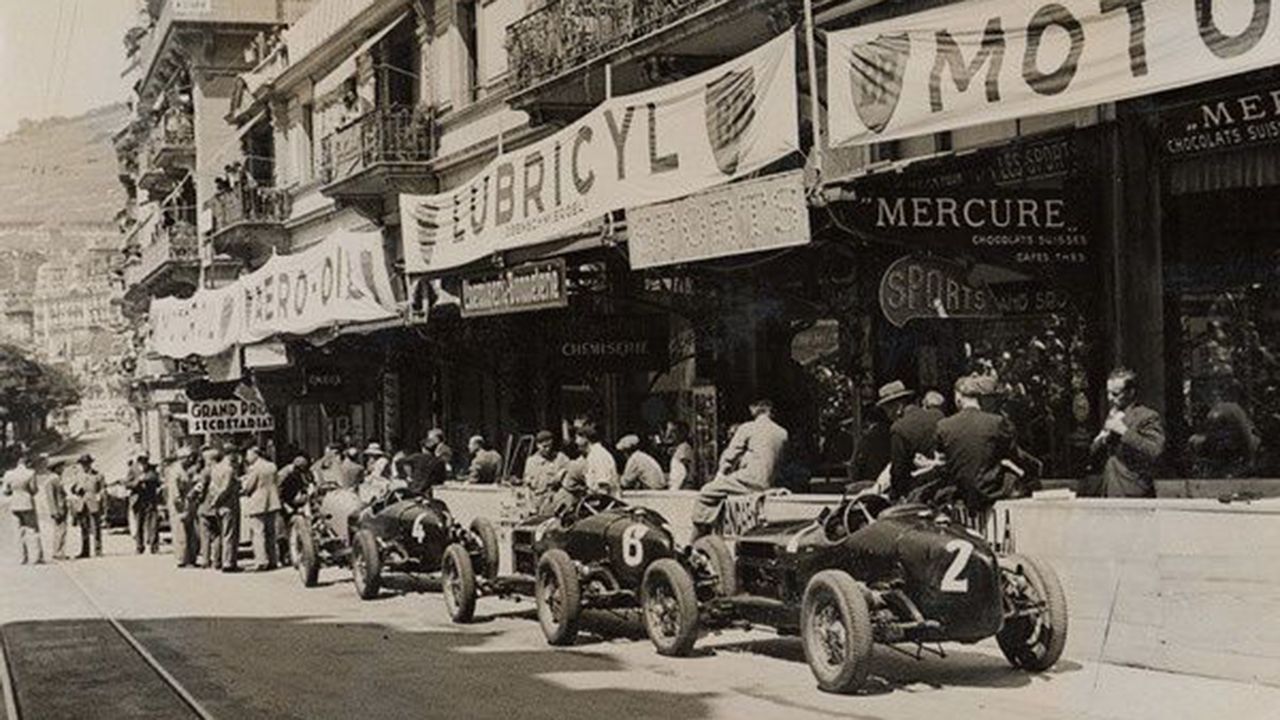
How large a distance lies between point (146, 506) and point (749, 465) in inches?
694

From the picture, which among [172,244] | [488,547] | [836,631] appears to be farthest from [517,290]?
[172,244]

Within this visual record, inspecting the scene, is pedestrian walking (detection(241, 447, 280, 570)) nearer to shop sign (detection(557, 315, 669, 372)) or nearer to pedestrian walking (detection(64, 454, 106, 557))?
shop sign (detection(557, 315, 669, 372))

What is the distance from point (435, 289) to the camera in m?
22.4

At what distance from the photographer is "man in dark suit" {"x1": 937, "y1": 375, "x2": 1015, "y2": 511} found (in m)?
10.6

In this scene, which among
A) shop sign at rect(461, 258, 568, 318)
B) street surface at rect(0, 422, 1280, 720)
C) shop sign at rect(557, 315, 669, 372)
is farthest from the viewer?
shop sign at rect(557, 315, 669, 372)

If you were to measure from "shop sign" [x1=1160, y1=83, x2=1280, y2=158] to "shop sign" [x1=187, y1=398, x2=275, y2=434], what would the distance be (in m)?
20.8

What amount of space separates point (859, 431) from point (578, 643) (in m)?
5.65

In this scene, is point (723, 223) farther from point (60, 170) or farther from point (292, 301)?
point (60, 170)

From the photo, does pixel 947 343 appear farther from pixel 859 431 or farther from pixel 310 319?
pixel 310 319

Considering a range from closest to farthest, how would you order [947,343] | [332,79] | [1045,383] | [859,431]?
[1045,383], [947,343], [859,431], [332,79]

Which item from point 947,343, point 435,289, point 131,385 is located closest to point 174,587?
point 435,289

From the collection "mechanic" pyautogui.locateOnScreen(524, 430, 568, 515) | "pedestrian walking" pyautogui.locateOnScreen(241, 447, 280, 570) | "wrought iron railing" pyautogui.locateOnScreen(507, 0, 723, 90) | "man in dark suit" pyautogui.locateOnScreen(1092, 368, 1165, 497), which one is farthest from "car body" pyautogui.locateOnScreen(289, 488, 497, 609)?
"wrought iron railing" pyautogui.locateOnScreen(507, 0, 723, 90)

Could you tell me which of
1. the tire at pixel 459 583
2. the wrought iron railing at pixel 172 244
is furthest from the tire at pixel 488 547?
the wrought iron railing at pixel 172 244

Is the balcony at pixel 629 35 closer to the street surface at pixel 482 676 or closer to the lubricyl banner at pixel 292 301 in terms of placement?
the lubricyl banner at pixel 292 301
